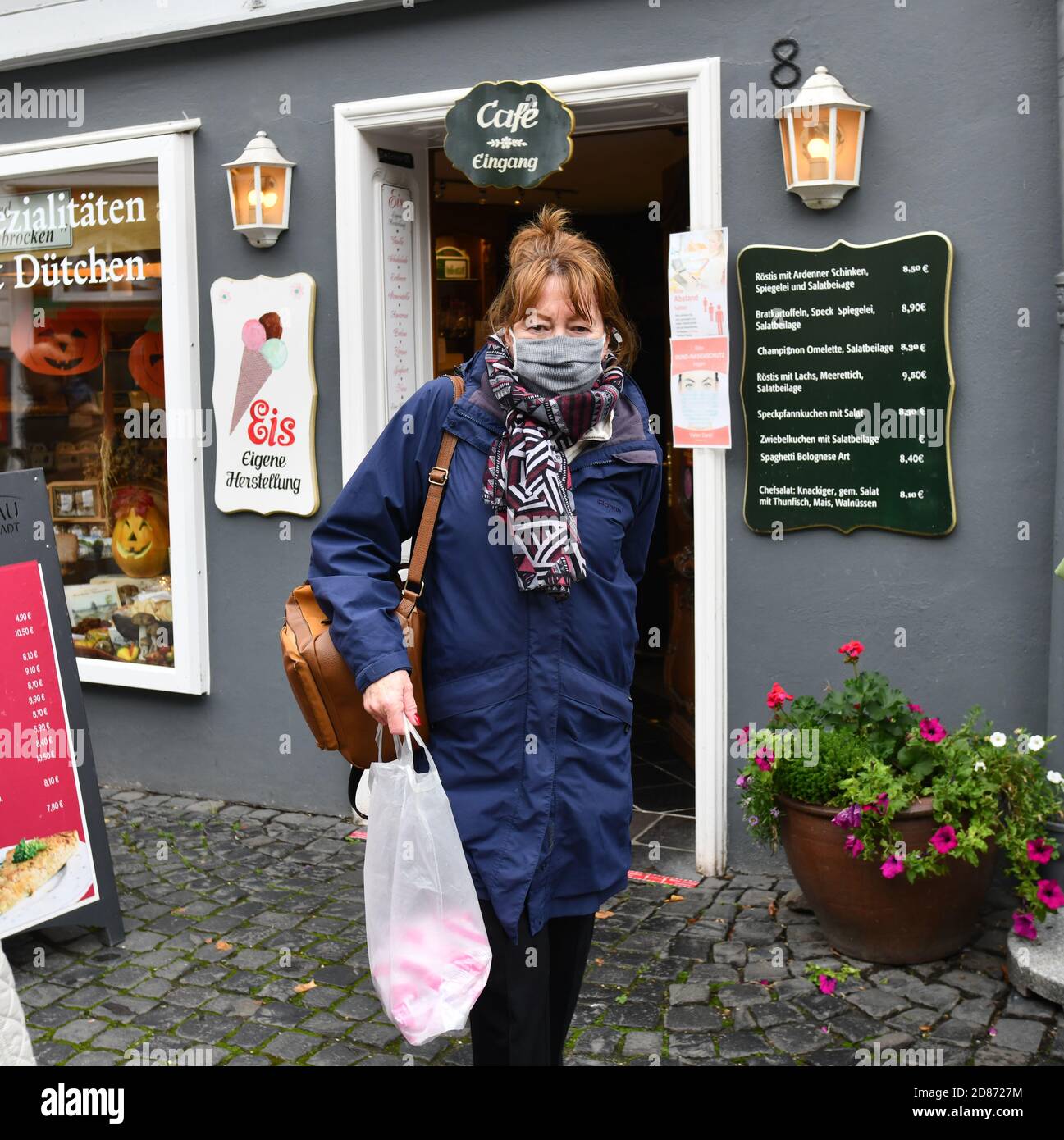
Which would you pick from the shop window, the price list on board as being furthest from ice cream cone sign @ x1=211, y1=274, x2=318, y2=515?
the price list on board

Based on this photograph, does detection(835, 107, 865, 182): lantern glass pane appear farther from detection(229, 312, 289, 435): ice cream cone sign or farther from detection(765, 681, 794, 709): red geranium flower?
detection(229, 312, 289, 435): ice cream cone sign

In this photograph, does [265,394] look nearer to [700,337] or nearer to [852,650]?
[700,337]

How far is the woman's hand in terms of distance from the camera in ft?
8.62

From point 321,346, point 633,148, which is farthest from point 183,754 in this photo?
point 633,148

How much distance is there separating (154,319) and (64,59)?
50.9 inches

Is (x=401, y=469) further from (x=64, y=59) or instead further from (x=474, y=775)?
(x=64, y=59)

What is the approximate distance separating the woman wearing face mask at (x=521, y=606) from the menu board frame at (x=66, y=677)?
6.80 feet

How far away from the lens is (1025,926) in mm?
4094

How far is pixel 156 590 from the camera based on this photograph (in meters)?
6.48

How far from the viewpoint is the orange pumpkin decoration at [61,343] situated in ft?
21.8

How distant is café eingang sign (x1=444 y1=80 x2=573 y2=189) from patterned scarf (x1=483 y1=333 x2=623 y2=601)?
8.04ft

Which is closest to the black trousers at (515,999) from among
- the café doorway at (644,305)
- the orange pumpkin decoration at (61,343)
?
the café doorway at (644,305)

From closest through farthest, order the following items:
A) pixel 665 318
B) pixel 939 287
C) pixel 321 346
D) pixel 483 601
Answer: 1. pixel 483 601
2. pixel 939 287
3. pixel 321 346
4. pixel 665 318
